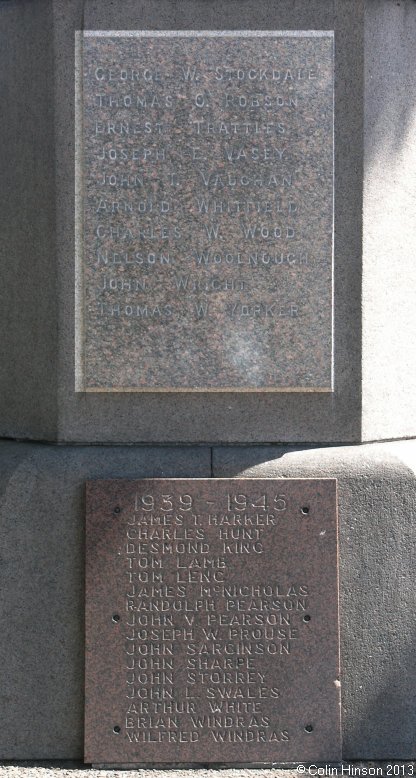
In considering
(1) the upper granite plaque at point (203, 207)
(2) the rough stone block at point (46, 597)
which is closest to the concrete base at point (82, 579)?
(2) the rough stone block at point (46, 597)

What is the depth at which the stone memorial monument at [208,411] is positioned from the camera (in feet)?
12.1

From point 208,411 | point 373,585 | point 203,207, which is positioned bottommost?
point 373,585

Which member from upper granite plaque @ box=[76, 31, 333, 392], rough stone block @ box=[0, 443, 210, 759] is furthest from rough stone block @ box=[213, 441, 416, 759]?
rough stone block @ box=[0, 443, 210, 759]

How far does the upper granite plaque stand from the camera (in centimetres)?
376

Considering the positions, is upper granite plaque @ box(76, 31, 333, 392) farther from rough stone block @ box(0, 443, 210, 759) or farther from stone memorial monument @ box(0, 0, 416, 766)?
rough stone block @ box(0, 443, 210, 759)

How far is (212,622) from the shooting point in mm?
3697

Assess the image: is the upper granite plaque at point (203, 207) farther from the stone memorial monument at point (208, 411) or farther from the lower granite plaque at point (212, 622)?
the lower granite plaque at point (212, 622)

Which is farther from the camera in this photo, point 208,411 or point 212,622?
point 208,411

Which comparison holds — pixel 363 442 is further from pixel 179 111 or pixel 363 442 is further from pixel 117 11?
pixel 117 11

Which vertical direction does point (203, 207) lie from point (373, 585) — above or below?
above

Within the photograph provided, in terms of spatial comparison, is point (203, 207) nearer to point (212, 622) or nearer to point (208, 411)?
point (208, 411)

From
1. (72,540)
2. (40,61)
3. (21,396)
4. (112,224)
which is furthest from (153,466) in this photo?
(40,61)

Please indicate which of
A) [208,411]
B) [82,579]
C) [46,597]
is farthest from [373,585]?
[46,597]

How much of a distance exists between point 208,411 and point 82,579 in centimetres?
83
